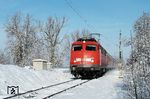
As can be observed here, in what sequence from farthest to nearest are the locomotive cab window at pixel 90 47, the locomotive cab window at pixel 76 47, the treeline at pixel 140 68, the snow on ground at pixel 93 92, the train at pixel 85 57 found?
the locomotive cab window at pixel 76 47 → the locomotive cab window at pixel 90 47 → the train at pixel 85 57 → the snow on ground at pixel 93 92 → the treeline at pixel 140 68

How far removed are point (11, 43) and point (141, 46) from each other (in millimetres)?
60362

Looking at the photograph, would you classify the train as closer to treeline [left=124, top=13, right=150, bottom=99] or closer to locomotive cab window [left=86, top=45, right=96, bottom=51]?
locomotive cab window [left=86, top=45, right=96, bottom=51]

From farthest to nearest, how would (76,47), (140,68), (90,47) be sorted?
(76,47), (90,47), (140,68)

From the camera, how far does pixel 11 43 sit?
73000mm

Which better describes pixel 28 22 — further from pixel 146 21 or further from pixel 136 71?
pixel 136 71

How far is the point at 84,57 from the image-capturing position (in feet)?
109

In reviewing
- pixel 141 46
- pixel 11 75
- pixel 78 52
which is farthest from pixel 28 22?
pixel 141 46

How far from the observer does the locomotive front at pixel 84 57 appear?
33.1m

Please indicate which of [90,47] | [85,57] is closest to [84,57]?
[85,57]

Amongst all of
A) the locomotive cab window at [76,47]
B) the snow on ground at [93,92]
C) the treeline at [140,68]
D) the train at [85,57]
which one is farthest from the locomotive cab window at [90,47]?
the treeline at [140,68]

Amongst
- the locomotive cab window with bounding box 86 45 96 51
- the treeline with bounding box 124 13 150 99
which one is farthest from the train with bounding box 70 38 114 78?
the treeline with bounding box 124 13 150 99

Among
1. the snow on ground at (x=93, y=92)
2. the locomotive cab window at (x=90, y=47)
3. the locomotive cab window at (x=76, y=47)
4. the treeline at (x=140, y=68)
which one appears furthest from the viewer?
the locomotive cab window at (x=76, y=47)

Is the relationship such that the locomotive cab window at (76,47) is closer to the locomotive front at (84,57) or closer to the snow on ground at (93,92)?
the locomotive front at (84,57)

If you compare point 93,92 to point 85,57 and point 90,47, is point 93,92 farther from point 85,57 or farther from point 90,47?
point 90,47
